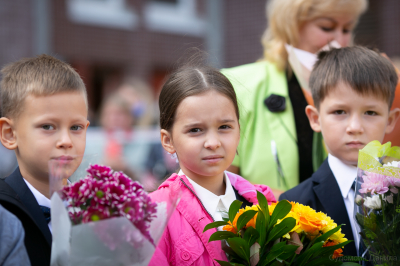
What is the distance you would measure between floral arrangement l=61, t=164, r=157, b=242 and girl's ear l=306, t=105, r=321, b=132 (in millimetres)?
1360

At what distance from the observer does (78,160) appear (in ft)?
5.66

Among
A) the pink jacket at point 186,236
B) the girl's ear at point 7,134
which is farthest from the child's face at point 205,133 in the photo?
the girl's ear at point 7,134

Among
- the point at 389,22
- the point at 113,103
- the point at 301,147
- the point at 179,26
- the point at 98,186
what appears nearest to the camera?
the point at 98,186

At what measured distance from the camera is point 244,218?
1681 millimetres

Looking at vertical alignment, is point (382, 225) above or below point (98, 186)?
below

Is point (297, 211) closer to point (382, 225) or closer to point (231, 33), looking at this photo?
point (382, 225)

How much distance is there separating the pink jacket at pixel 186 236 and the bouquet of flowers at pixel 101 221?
292 millimetres

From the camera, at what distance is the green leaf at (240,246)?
163 centimetres

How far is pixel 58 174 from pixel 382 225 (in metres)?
1.30

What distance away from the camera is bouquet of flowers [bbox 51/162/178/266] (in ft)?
4.50

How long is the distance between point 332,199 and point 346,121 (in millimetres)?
425

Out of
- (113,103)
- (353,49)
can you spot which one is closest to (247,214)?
(353,49)

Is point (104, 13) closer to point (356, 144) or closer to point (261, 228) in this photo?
point (356, 144)

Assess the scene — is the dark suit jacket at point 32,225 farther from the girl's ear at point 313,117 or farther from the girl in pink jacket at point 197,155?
the girl's ear at point 313,117
